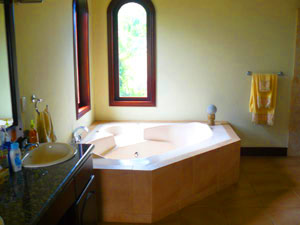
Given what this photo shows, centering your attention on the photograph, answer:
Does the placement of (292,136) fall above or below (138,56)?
below

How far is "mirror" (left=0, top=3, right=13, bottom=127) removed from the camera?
70.0 inches

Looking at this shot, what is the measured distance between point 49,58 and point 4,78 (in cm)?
70

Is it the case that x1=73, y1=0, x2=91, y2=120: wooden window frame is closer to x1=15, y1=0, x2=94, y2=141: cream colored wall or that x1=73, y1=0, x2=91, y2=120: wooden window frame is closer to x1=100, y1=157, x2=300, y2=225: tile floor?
x1=15, y1=0, x2=94, y2=141: cream colored wall

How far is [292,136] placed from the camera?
3.93 metres

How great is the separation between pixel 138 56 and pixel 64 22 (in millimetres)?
1307

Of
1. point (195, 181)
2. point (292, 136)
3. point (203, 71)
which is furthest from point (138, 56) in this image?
point (292, 136)

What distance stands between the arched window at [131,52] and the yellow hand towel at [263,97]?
4.14ft

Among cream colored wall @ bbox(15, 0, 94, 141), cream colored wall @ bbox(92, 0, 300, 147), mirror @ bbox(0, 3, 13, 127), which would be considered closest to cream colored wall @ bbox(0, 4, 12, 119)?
mirror @ bbox(0, 3, 13, 127)

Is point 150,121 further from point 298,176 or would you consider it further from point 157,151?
point 298,176

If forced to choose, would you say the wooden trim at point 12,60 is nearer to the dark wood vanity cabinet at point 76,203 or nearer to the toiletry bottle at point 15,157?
the toiletry bottle at point 15,157

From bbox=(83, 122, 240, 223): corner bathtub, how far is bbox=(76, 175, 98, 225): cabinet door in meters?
0.26

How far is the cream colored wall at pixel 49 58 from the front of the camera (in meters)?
2.09

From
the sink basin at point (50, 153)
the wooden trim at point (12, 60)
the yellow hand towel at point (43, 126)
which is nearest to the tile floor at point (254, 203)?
the sink basin at point (50, 153)

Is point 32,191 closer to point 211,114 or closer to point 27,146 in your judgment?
point 27,146
